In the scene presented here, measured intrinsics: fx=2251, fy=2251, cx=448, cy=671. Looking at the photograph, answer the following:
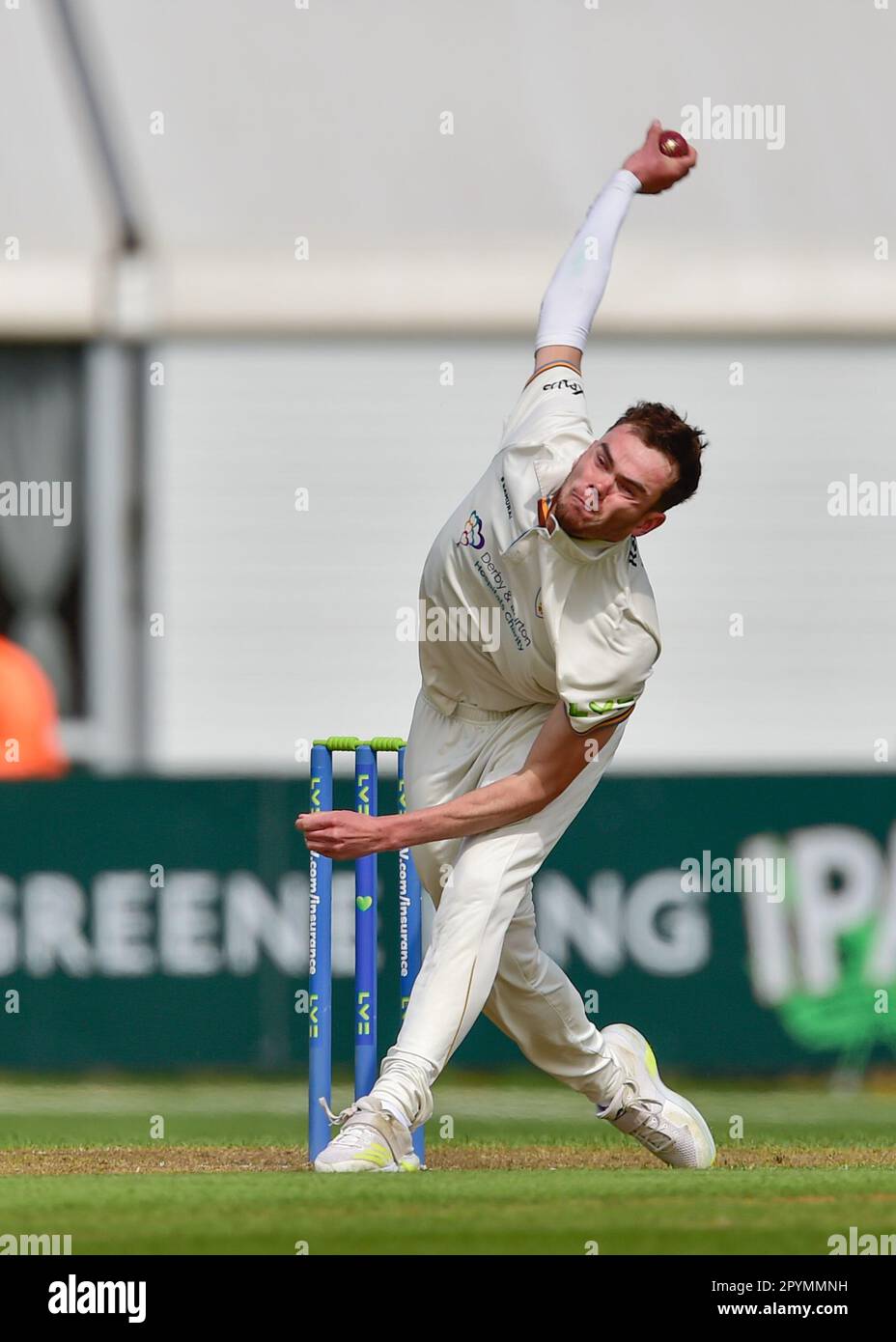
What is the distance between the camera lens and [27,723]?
10336 millimetres

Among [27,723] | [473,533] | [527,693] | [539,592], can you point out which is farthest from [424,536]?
[539,592]

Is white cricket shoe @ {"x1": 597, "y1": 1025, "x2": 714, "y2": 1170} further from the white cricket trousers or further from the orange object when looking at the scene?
the orange object

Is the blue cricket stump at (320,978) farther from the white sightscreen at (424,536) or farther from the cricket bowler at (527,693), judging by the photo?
the white sightscreen at (424,536)

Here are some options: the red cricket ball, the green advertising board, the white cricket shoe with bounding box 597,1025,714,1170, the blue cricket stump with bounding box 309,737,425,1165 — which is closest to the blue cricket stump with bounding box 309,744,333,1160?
the blue cricket stump with bounding box 309,737,425,1165

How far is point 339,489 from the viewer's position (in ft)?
35.0

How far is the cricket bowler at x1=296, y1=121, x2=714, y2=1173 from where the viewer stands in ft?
14.3

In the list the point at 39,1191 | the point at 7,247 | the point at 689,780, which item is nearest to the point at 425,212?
the point at 7,247

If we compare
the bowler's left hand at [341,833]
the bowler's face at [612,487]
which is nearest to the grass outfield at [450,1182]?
the bowler's left hand at [341,833]

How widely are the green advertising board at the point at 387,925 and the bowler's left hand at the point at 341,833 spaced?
265cm

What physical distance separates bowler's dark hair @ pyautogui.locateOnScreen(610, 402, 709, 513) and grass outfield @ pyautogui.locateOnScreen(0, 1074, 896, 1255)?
1321 mm

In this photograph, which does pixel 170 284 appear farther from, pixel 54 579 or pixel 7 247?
pixel 54 579

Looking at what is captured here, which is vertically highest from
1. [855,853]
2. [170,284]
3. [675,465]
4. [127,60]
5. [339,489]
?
[127,60]

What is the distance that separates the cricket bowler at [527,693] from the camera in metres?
4.37
